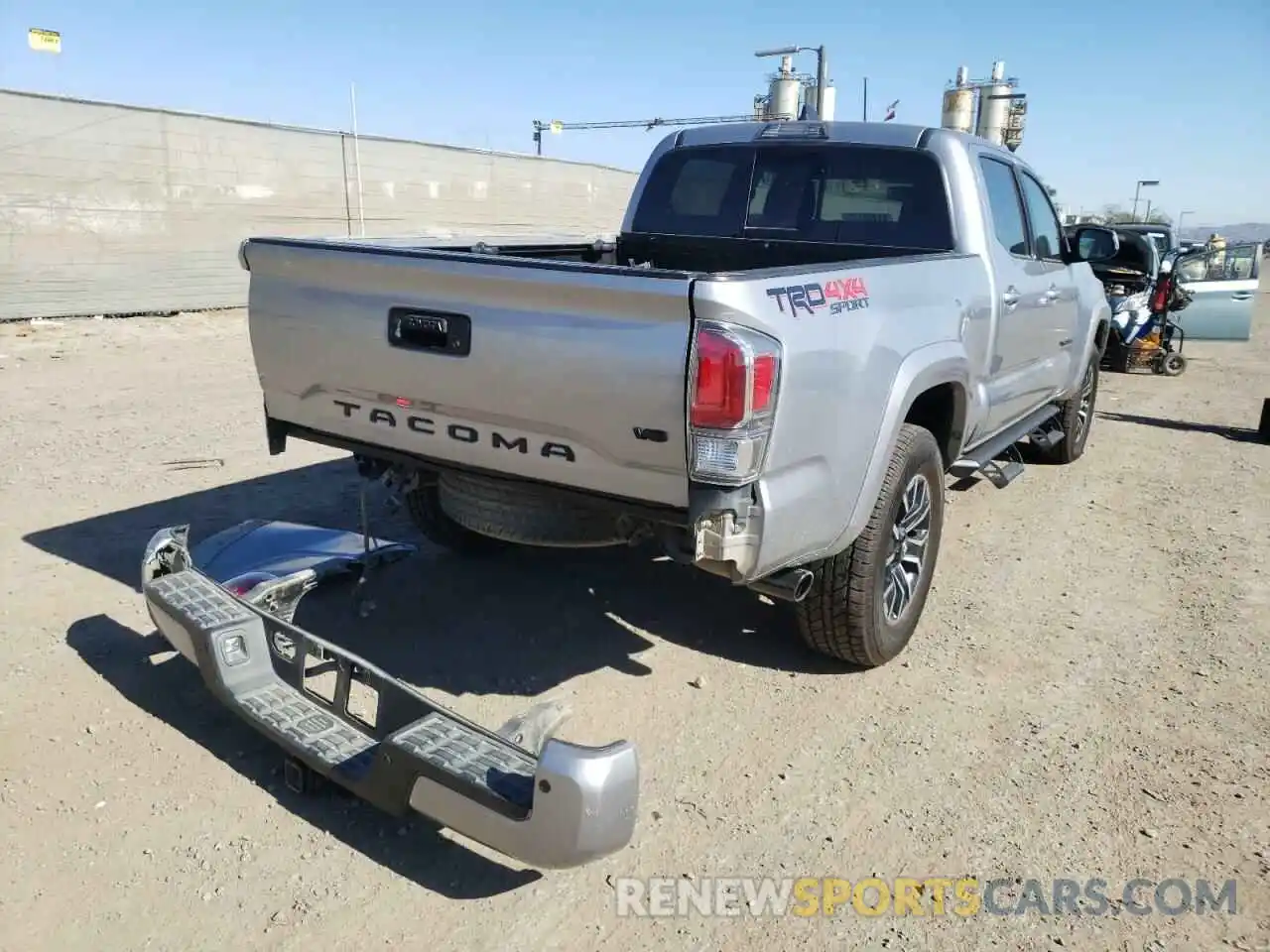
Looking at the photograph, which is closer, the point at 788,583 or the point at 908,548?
the point at 788,583

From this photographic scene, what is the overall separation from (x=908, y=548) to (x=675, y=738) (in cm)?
126

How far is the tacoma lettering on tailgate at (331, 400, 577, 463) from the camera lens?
2.81 metres

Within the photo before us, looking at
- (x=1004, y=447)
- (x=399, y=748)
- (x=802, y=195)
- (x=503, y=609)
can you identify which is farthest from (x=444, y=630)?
(x=1004, y=447)

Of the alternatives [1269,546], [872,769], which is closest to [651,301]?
[872,769]

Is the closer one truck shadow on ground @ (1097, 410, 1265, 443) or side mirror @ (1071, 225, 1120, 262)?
side mirror @ (1071, 225, 1120, 262)

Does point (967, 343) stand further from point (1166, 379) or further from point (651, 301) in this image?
point (1166, 379)

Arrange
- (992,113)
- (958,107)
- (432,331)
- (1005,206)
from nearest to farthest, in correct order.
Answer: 1. (432,331)
2. (1005,206)
3. (958,107)
4. (992,113)

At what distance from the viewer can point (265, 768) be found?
294 centimetres

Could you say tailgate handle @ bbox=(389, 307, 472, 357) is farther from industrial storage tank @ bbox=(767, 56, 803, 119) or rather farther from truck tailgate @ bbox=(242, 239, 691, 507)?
industrial storage tank @ bbox=(767, 56, 803, 119)

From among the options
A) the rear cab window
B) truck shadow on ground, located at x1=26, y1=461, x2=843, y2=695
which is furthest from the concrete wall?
truck shadow on ground, located at x1=26, y1=461, x2=843, y2=695

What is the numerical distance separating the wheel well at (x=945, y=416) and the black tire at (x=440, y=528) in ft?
6.69

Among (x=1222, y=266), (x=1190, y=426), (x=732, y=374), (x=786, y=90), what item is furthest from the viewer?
(x=786, y=90)

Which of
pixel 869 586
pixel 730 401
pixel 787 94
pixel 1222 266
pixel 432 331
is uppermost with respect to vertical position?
pixel 787 94

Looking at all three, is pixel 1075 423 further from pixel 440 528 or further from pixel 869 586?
pixel 440 528
